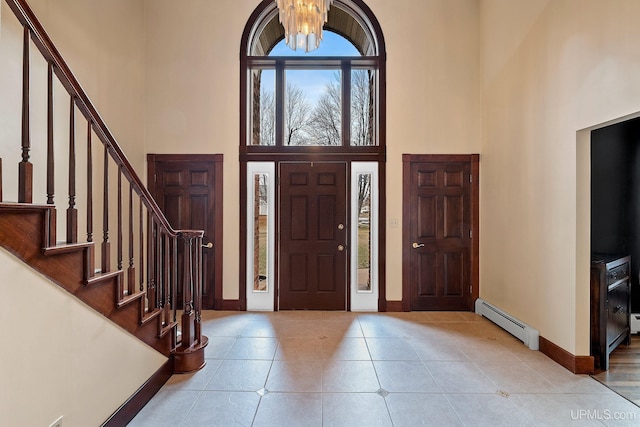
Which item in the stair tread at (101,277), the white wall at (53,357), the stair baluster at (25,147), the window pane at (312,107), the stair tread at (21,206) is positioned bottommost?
the white wall at (53,357)

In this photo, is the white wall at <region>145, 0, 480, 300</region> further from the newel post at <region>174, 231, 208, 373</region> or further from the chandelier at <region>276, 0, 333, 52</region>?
the chandelier at <region>276, 0, 333, 52</region>

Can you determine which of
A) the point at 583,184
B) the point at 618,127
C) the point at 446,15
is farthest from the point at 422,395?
the point at 446,15

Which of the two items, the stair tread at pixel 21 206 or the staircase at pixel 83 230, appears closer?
the stair tread at pixel 21 206

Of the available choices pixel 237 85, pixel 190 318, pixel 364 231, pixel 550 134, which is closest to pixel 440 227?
pixel 364 231

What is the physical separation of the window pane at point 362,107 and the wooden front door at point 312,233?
595mm

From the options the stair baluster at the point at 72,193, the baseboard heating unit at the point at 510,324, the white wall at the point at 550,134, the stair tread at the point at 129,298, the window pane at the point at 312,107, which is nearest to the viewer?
the stair baluster at the point at 72,193

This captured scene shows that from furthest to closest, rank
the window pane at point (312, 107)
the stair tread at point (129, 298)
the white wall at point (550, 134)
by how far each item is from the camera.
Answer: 1. the window pane at point (312, 107)
2. the white wall at point (550, 134)
3. the stair tread at point (129, 298)

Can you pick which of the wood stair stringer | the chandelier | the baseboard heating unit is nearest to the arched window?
the baseboard heating unit

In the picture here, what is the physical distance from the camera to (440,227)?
14.5 ft

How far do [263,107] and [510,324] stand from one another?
422 cm

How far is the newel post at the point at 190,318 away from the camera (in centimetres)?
272

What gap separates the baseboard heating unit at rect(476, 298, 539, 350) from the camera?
3.21 metres

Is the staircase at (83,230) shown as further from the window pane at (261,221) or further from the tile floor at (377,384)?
the window pane at (261,221)

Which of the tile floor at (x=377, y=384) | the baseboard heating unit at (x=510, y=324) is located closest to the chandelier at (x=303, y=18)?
the tile floor at (x=377, y=384)
